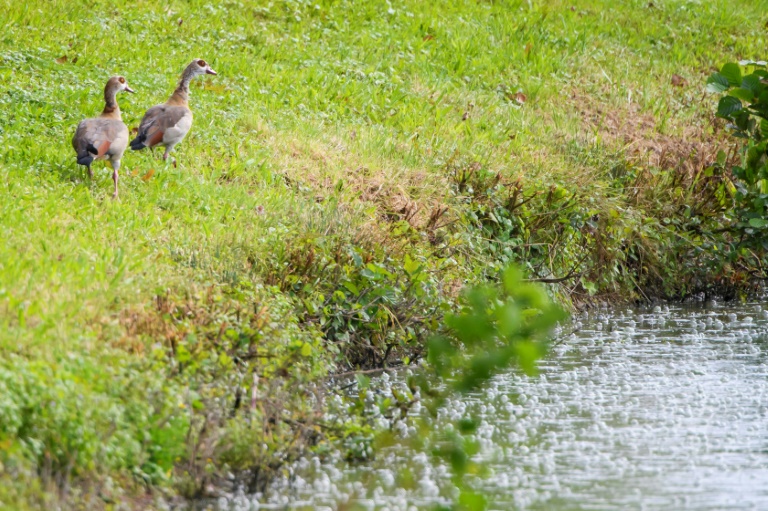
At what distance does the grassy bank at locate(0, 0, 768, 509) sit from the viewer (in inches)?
243

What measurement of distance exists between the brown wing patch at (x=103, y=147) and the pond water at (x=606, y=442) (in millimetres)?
3691

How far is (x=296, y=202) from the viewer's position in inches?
404

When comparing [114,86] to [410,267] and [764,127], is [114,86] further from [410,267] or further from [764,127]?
[764,127]

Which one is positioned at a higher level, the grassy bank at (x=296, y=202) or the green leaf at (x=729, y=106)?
the green leaf at (x=729, y=106)

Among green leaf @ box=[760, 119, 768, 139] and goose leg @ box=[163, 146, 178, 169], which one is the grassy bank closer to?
goose leg @ box=[163, 146, 178, 169]

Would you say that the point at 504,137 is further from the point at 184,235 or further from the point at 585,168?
the point at 184,235

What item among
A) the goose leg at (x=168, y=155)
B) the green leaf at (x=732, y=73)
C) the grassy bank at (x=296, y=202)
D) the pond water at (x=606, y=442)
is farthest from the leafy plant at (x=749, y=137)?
the goose leg at (x=168, y=155)

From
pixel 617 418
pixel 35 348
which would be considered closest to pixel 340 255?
pixel 617 418

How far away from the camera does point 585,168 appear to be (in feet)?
42.2

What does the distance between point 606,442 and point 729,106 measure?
5116 mm

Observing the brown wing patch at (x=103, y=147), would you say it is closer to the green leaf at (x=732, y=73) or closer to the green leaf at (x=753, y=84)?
the green leaf at (x=732, y=73)

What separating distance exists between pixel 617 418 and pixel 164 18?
9.65 meters

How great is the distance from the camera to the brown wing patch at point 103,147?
375 inches

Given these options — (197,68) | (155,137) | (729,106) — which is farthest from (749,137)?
(155,137)
